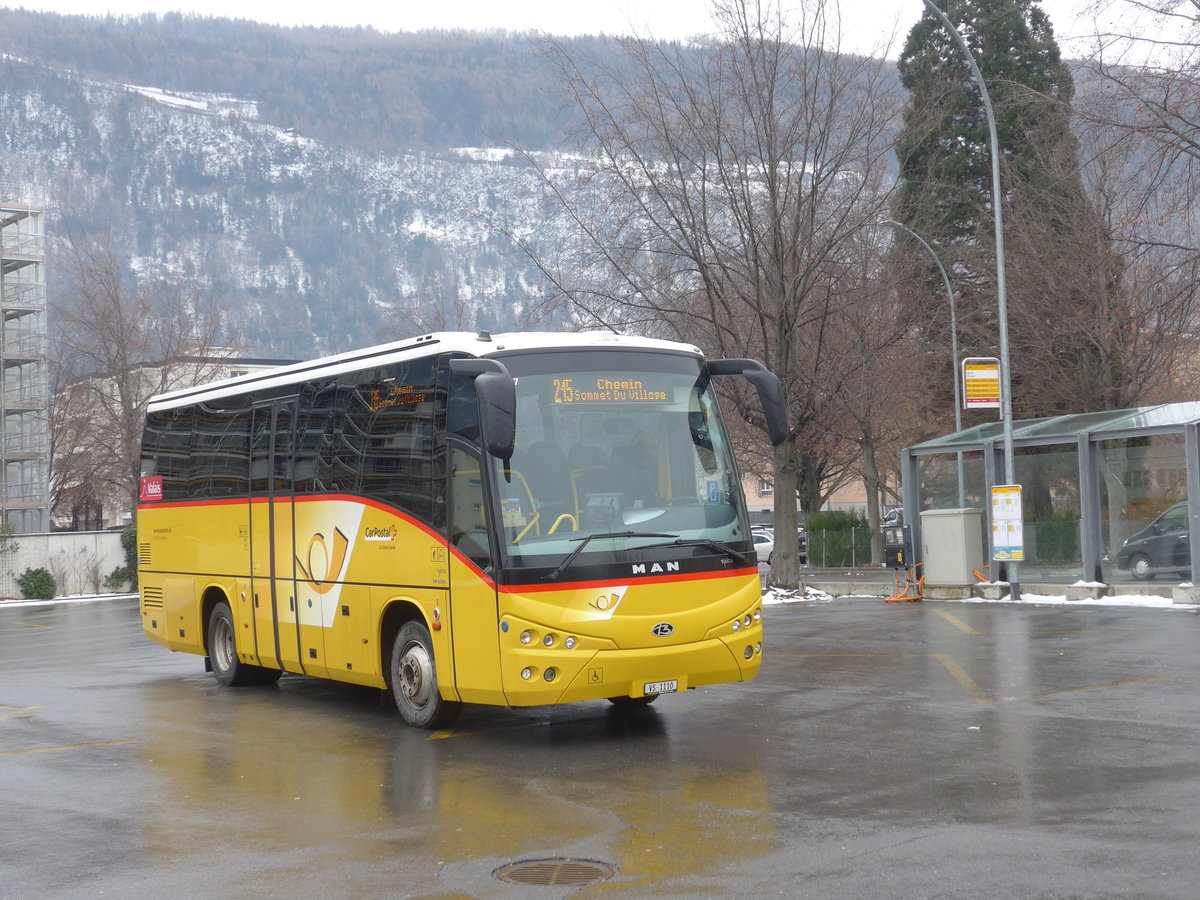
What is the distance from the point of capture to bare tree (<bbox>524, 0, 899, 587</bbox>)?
88.1ft

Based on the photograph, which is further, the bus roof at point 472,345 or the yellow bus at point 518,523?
the bus roof at point 472,345

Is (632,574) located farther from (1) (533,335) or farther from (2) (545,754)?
(1) (533,335)

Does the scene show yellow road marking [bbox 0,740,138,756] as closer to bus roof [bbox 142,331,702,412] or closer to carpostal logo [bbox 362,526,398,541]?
carpostal logo [bbox 362,526,398,541]

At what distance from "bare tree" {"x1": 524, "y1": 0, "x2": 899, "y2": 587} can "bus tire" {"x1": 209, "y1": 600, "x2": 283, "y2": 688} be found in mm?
13639

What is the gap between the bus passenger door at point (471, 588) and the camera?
32.7 feet

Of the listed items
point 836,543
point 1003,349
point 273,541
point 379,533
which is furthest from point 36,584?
point 379,533

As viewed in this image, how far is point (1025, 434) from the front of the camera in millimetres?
25297

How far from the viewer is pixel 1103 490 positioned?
77.6 feet

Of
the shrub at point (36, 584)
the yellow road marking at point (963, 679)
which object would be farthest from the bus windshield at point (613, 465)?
the shrub at point (36, 584)

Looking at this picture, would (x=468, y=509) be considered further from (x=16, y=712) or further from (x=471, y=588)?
(x=16, y=712)

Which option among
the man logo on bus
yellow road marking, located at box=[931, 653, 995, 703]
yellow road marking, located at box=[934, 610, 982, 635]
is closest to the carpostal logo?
the man logo on bus

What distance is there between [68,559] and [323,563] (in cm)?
3833

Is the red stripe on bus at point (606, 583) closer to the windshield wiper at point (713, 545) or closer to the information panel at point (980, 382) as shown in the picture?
the windshield wiper at point (713, 545)

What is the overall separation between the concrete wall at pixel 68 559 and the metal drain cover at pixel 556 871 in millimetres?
43202
